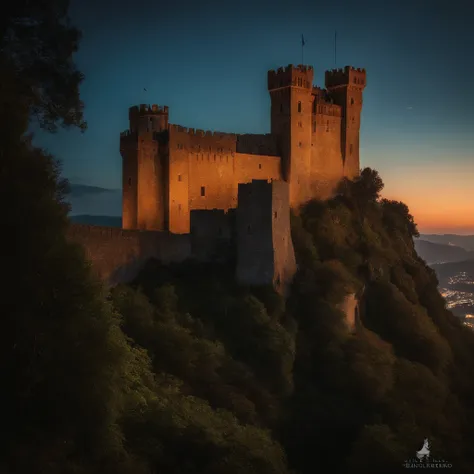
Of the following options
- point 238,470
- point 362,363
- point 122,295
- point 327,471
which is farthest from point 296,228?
point 238,470

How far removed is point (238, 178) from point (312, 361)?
14.1 metres

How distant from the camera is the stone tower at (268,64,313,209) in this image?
4434 cm

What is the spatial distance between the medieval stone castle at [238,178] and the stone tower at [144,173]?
0.20ft

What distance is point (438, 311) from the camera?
4562 centimetres

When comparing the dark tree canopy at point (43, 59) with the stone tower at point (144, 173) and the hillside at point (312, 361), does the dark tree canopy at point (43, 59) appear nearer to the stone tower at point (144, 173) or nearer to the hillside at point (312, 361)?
the hillside at point (312, 361)

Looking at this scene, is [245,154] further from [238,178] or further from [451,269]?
[451,269]

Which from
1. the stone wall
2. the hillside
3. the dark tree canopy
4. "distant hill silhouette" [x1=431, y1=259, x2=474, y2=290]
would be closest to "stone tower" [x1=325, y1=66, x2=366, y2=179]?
the hillside

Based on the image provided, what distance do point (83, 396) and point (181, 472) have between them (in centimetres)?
439

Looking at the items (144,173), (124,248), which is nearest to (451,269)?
(144,173)

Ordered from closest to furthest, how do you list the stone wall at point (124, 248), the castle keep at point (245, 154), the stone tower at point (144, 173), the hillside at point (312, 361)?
the hillside at point (312, 361)
the stone wall at point (124, 248)
the stone tower at point (144, 173)
the castle keep at point (245, 154)

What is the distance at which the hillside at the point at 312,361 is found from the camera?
27.0 meters

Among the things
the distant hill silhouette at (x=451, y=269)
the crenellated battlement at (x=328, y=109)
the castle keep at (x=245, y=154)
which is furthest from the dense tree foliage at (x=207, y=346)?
the distant hill silhouette at (x=451, y=269)

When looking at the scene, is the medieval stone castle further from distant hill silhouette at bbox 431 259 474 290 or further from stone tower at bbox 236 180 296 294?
distant hill silhouette at bbox 431 259 474 290

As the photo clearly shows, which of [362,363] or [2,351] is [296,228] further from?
[2,351]
